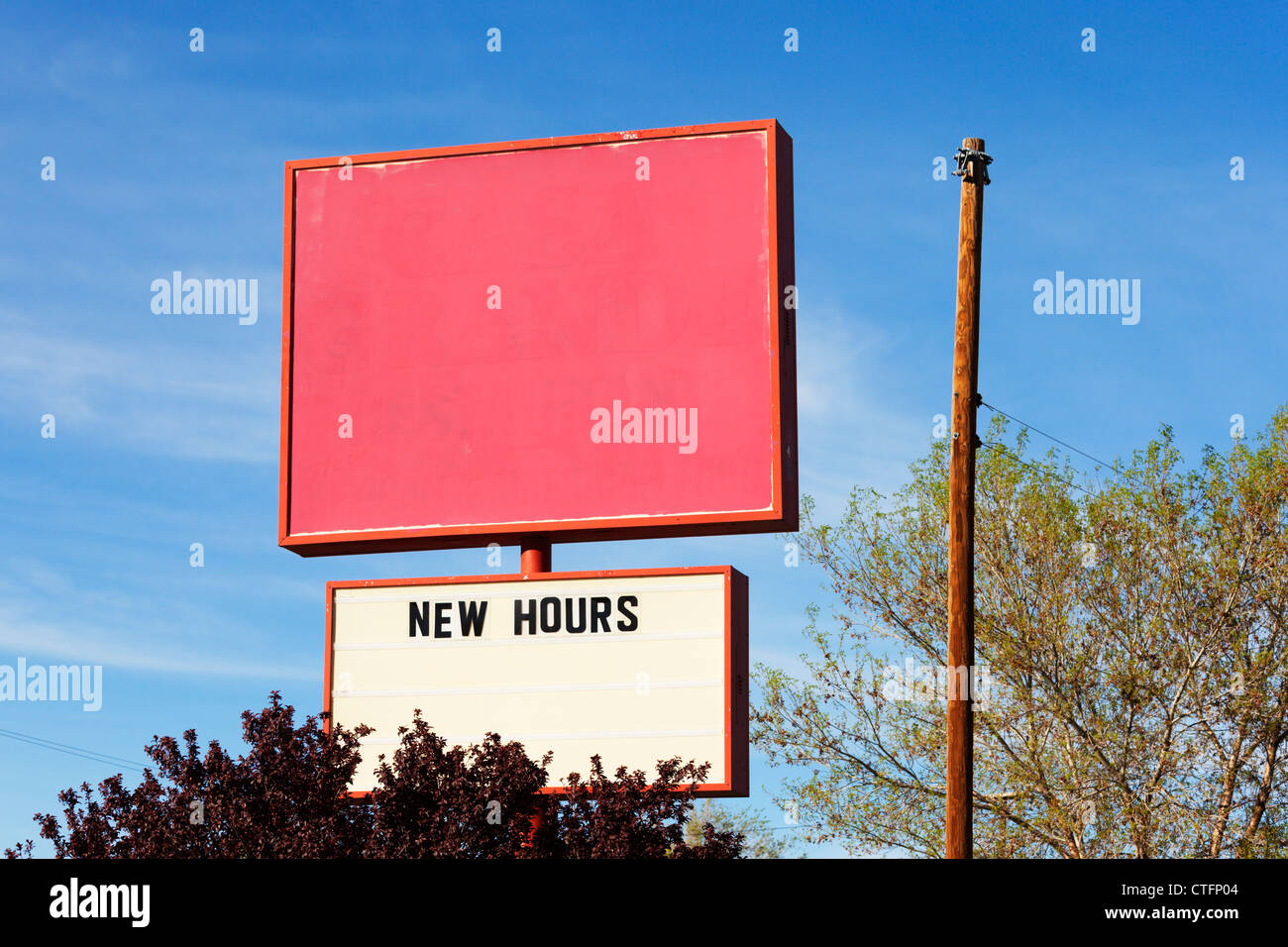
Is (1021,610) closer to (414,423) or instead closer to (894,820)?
(894,820)

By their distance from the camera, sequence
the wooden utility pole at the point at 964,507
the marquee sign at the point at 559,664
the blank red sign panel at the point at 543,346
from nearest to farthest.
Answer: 1. the marquee sign at the point at 559,664
2. the blank red sign panel at the point at 543,346
3. the wooden utility pole at the point at 964,507

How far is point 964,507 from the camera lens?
20.1 m

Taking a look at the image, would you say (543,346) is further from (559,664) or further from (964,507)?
(964,507)

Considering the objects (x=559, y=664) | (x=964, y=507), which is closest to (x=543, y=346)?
(x=559, y=664)

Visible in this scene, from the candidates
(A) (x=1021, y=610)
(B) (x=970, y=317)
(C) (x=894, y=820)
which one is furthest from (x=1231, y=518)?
(B) (x=970, y=317)

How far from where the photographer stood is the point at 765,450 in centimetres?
1631

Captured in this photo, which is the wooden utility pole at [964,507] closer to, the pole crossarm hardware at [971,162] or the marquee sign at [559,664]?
the pole crossarm hardware at [971,162]

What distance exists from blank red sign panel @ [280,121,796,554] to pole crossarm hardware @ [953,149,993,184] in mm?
4002

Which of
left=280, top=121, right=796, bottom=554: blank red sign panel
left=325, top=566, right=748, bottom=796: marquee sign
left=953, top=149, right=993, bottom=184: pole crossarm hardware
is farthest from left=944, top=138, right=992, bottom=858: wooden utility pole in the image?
left=325, top=566, right=748, bottom=796: marquee sign

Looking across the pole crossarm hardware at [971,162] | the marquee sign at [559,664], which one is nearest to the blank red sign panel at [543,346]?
the marquee sign at [559,664]

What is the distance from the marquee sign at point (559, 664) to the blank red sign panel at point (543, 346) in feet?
2.25

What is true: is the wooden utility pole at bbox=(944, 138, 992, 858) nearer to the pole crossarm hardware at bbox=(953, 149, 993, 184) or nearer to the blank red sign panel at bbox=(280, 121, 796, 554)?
the pole crossarm hardware at bbox=(953, 149, 993, 184)

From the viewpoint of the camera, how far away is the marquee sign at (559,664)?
53.2ft

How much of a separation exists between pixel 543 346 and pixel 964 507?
6577 mm
